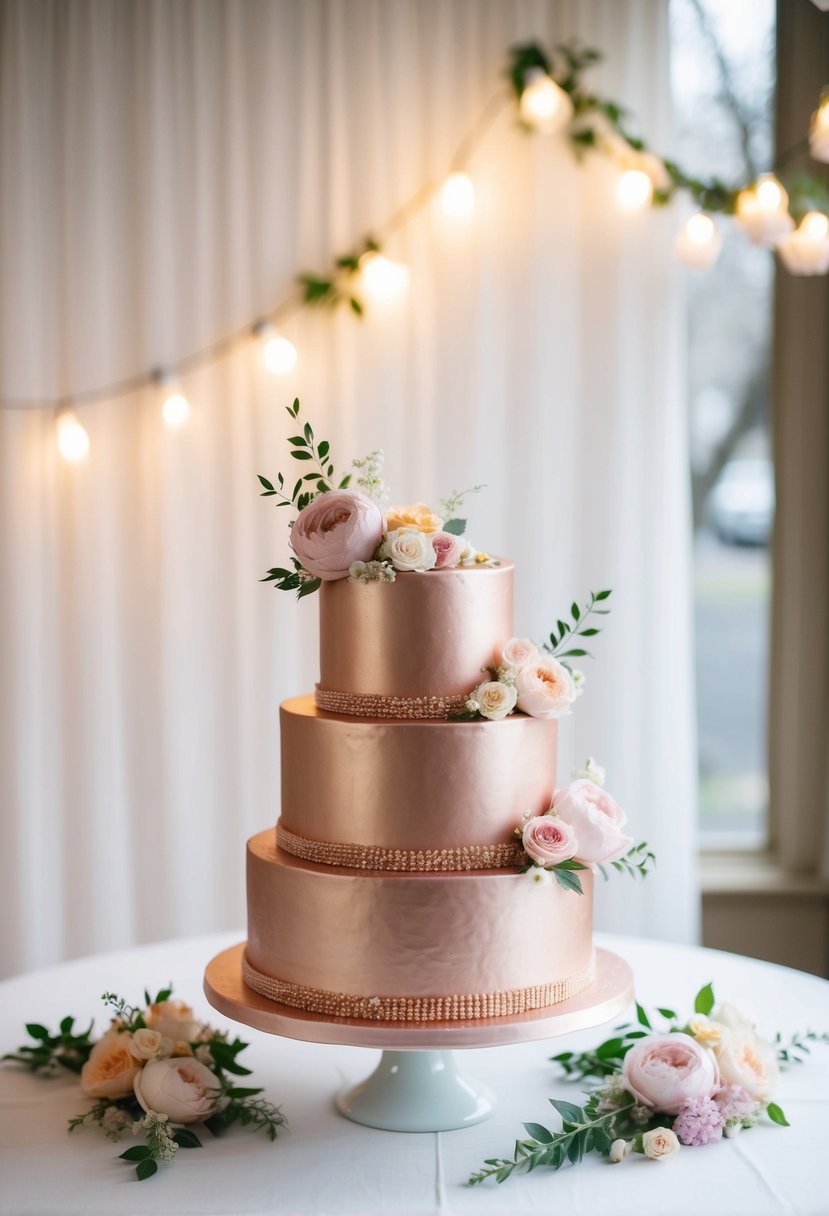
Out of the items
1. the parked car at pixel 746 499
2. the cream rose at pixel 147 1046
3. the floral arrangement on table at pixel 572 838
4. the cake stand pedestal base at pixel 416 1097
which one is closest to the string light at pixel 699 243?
the parked car at pixel 746 499

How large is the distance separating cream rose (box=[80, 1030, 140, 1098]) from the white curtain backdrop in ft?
4.68

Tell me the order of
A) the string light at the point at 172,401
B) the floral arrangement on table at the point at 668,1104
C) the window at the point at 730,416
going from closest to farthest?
the floral arrangement on table at the point at 668,1104 < the string light at the point at 172,401 < the window at the point at 730,416

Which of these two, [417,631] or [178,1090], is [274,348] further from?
[178,1090]

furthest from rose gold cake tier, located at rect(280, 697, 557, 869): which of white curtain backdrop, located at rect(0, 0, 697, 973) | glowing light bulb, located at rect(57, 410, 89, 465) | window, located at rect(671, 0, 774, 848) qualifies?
window, located at rect(671, 0, 774, 848)

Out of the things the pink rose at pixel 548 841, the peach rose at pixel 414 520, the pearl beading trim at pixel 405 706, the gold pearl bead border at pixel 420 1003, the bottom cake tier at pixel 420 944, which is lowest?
the gold pearl bead border at pixel 420 1003

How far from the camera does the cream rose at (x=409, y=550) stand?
1663 millimetres

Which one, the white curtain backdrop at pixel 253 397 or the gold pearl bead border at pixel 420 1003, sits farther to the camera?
the white curtain backdrop at pixel 253 397

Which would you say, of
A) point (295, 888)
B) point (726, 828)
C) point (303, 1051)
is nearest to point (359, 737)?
point (295, 888)

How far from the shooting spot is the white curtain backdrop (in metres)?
3.08

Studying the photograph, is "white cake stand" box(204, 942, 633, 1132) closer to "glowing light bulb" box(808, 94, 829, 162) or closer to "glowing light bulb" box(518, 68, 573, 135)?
"glowing light bulb" box(808, 94, 829, 162)

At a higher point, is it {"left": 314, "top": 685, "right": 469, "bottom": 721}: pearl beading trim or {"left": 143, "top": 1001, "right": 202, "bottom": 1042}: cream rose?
{"left": 314, "top": 685, "right": 469, "bottom": 721}: pearl beading trim

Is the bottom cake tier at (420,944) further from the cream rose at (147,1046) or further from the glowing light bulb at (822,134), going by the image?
the glowing light bulb at (822,134)

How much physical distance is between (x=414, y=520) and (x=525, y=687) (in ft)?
0.90

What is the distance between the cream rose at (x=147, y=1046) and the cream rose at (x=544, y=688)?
681 mm
